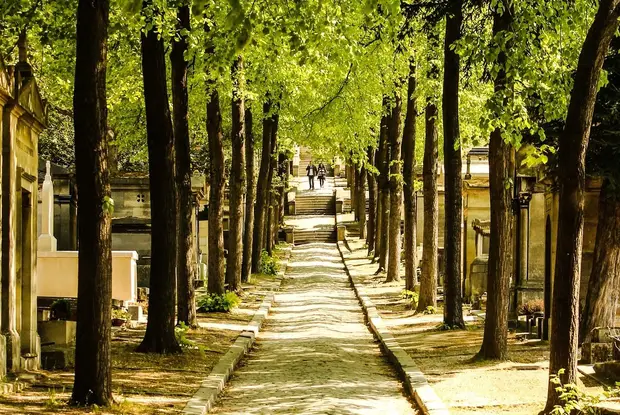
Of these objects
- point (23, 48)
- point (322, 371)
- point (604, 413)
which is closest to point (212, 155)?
point (23, 48)

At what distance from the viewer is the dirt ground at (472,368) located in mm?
13016

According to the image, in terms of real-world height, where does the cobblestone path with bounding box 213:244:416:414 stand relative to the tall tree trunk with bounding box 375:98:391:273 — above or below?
below

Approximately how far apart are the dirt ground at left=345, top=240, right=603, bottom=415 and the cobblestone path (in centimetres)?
58

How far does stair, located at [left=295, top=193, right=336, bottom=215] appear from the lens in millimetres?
75312

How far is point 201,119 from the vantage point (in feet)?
111

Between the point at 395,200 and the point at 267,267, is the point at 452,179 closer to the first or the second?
the point at 395,200

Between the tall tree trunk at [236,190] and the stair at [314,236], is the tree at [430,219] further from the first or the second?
the stair at [314,236]

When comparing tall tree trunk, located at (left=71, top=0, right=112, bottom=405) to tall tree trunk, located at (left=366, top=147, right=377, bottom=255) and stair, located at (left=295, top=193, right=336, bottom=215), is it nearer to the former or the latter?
tall tree trunk, located at (left=366, top=147, right=377, bottom=255)

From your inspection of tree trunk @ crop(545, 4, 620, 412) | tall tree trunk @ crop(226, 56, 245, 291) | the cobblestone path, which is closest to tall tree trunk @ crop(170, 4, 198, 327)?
the cobblestone path

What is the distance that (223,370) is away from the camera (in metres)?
16.2

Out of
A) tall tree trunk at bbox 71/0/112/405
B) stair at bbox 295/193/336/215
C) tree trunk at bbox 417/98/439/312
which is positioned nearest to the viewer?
tall tree trunk at bbox 71/0/112/405

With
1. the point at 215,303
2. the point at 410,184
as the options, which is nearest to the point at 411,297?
the point at 410,184

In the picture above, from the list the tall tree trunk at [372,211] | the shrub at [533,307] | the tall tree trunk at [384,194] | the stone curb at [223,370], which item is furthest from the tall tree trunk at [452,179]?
the tall tree trunk at [372,211]

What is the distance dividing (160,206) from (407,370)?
14.4 feet
